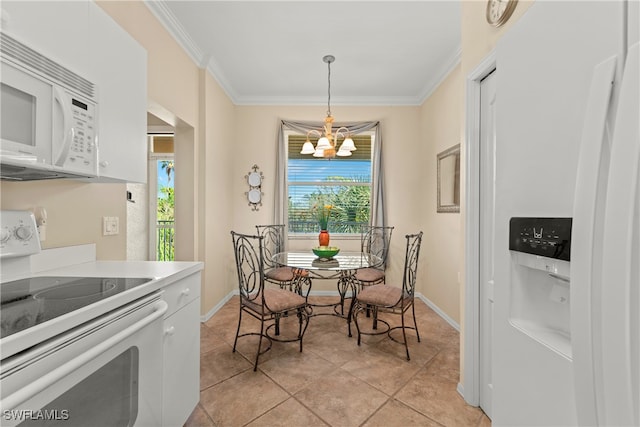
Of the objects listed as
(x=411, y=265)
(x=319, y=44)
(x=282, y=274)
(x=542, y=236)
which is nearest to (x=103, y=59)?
(x=542, y=236)

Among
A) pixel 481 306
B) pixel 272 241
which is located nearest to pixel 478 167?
pixel 481 306

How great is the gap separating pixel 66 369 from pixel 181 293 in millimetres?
690

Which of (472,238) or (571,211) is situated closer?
(571,211)

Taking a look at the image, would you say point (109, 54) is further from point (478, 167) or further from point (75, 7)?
point (478, 167)

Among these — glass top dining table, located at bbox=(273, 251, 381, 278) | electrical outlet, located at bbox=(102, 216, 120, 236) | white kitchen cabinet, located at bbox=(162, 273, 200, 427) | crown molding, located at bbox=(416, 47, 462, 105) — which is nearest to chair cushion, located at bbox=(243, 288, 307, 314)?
glass top dining table, located at bbox=(273, 251, 381, 278)

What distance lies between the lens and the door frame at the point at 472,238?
1764 millimetres

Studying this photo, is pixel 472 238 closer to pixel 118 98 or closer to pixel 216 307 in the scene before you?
pixel 118 98

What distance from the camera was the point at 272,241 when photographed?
13.3 feet

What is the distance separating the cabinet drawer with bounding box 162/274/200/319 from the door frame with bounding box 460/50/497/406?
1.65 meters

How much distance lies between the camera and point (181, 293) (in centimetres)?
145

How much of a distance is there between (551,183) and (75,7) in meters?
1.89

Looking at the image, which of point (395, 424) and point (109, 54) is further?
point (395, 424)

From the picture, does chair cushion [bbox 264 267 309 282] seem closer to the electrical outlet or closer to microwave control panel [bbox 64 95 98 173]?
the electrical outlet

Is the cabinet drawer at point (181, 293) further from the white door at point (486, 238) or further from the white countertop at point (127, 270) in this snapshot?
the white door at point (486, 238)
